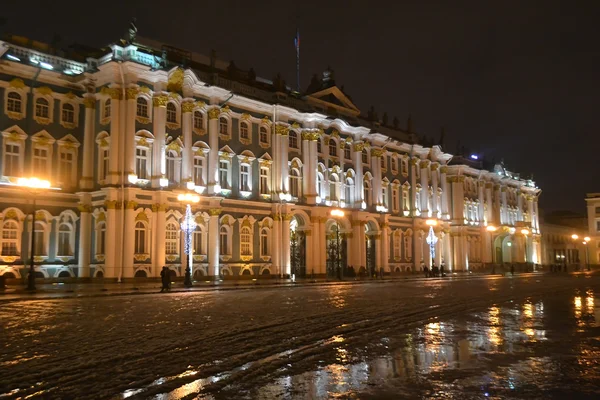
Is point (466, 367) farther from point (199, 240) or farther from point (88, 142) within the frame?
point (88, 142)

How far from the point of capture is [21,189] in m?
36.1

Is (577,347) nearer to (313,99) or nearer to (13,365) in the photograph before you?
(13,365)

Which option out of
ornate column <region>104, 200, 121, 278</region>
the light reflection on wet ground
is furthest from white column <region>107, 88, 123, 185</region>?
the light reflection on wet ground

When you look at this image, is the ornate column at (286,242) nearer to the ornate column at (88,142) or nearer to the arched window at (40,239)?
the ornate column at (88,142)

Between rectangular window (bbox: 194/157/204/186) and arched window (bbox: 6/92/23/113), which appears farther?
rectangular window (bbox: 194/157/204/186)

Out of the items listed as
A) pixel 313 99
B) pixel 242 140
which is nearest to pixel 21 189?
pixel 242 140

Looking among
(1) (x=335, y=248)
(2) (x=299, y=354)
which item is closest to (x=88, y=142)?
(1) (x=335, y=248)

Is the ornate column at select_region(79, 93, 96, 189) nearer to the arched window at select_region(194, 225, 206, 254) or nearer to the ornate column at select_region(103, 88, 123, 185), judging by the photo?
the ornate column at select_region(103, 88, 123, 185)

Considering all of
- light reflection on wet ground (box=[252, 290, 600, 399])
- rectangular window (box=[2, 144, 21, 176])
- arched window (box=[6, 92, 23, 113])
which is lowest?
light reflection on wet ground (box=[252, 290, 600, 399])

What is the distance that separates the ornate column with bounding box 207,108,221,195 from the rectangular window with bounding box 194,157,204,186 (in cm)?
51

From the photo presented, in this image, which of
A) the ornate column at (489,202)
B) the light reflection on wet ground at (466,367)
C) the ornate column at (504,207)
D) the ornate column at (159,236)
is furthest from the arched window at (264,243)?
the ornate column at (504,207)

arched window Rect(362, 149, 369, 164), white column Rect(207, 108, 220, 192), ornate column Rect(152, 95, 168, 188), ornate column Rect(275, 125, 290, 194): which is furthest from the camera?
arched window Rect(362, 149, 369, 164)

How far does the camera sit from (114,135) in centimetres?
3800

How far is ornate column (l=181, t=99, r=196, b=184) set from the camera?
→ 41031 mm
